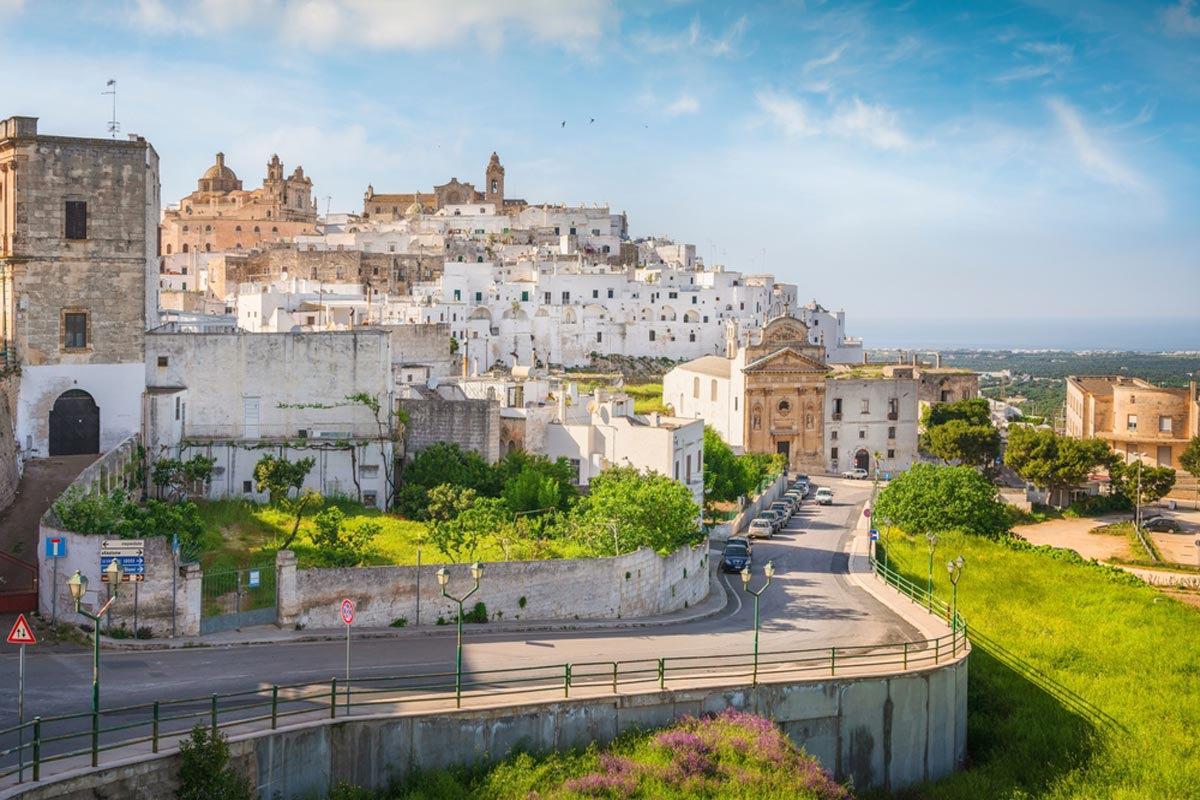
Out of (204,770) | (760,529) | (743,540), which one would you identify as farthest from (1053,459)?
(204,770)

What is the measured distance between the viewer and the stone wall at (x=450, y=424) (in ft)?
112

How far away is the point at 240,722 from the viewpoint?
1531 centimetres

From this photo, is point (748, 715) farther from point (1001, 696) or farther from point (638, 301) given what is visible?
point (638, 301)

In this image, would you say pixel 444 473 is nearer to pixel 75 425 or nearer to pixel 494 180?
pixel 75 425

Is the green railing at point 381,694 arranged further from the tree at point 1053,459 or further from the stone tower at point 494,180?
the stone tower at point 494,180

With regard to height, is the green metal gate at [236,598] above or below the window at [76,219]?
below

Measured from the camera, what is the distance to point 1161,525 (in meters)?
49.5

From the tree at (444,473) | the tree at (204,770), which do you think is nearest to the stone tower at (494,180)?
the tree at (444,473)

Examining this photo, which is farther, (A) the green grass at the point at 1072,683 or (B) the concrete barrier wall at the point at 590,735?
(A) the green grass at the point at 1072,683

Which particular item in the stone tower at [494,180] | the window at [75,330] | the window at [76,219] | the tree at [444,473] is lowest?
the tree at [444,473]

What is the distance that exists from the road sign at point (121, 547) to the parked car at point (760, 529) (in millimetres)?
22603

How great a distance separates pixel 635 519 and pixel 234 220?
76.3 metres

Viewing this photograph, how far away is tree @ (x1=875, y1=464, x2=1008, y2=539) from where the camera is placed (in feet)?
123

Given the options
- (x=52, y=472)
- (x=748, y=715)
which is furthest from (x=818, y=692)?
(x=52, y=472)
